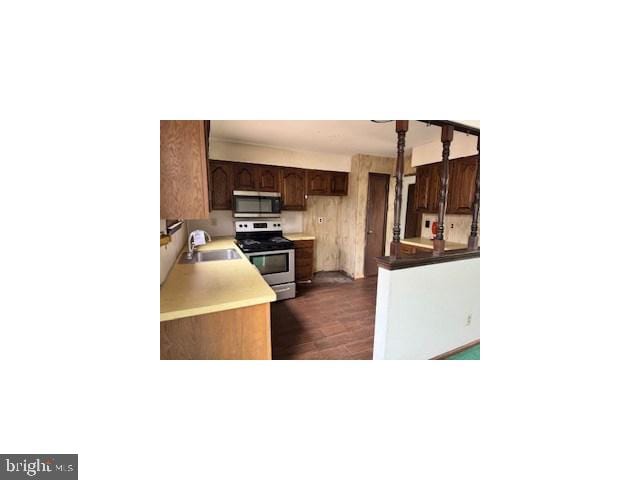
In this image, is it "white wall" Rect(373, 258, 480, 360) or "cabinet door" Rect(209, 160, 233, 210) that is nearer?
"white wall" Rect(373, 258, 480, 360)

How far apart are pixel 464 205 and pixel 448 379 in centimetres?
231

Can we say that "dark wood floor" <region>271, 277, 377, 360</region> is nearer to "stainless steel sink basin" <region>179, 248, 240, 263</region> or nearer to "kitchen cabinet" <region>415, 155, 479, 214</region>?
"stainless steel sink basin" <region>179, 248, 240, 263</region>

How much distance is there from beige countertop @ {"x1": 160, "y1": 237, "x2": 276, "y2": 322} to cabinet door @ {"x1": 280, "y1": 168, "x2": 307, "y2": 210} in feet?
5.93

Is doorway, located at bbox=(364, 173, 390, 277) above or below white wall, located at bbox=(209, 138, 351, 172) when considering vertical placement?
below

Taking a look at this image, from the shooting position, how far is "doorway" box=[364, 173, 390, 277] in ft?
12.6

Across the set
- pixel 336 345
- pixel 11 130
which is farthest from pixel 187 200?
pixel 336 345

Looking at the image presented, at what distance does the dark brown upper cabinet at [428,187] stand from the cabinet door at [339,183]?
44.1 inches

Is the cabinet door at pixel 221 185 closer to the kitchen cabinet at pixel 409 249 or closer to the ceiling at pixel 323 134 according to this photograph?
the ceiling at pixel 323 134

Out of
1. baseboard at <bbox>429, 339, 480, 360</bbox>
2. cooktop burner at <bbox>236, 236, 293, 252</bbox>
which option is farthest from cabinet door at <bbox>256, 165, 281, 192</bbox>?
baseboard at <bbox>429, 339, 480, 360</bbox>

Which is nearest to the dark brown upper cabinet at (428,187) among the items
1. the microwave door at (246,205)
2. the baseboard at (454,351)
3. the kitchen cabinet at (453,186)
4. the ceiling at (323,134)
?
the kitchen cabinet at (453,186)

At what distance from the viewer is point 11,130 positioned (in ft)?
2.08

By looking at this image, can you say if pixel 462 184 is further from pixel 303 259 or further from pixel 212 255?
pixel 212 255

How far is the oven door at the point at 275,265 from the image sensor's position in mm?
2878

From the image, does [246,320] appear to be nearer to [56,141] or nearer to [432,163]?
[56,141]
